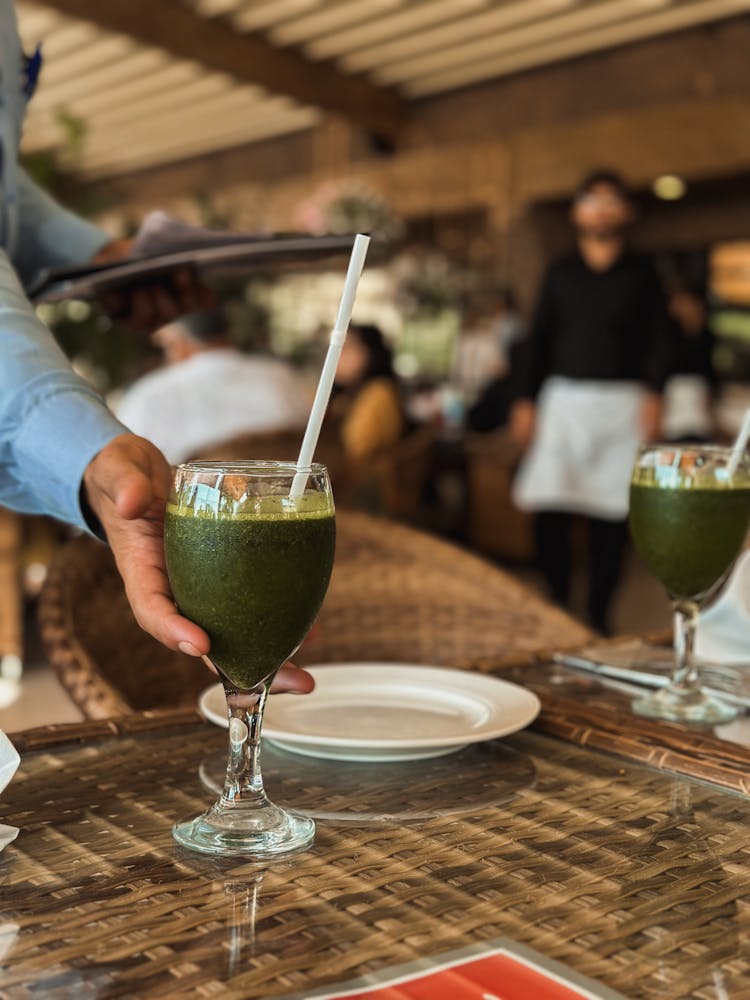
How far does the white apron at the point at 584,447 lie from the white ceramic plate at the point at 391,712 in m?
3.50

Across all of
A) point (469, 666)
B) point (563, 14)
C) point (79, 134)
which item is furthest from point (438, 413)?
point (469, 666)

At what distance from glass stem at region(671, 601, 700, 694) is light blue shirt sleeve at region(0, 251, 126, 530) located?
20.4 inches

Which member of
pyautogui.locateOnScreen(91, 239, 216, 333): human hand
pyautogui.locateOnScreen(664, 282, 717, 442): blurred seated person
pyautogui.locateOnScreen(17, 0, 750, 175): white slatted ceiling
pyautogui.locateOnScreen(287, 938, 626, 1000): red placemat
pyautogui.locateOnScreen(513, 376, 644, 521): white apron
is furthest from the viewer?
pyautogui.locateOnScreen(17, 0, 750, 175): white slatted ceiling

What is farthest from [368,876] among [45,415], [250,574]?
[45,415]

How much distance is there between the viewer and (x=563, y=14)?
802 cm

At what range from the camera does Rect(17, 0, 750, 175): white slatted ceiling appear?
8047mm

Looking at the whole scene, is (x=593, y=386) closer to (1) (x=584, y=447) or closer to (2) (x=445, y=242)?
(1) (x=584, y=447)

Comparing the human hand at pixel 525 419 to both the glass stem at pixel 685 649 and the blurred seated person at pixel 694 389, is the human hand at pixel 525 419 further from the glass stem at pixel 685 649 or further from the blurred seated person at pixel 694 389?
the glass stem at pixel 685 649

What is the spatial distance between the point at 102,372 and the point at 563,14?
4657 mm

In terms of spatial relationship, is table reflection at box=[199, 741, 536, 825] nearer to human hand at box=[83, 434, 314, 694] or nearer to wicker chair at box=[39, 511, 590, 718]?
human hand at box=[83, 434, 314, 694]

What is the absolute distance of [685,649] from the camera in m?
1.06

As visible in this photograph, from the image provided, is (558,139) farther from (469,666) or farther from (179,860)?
(179,860)

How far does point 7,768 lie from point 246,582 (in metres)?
0.19

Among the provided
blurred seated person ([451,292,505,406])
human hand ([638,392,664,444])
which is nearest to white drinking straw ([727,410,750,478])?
human hand ([638,392,664,444])
